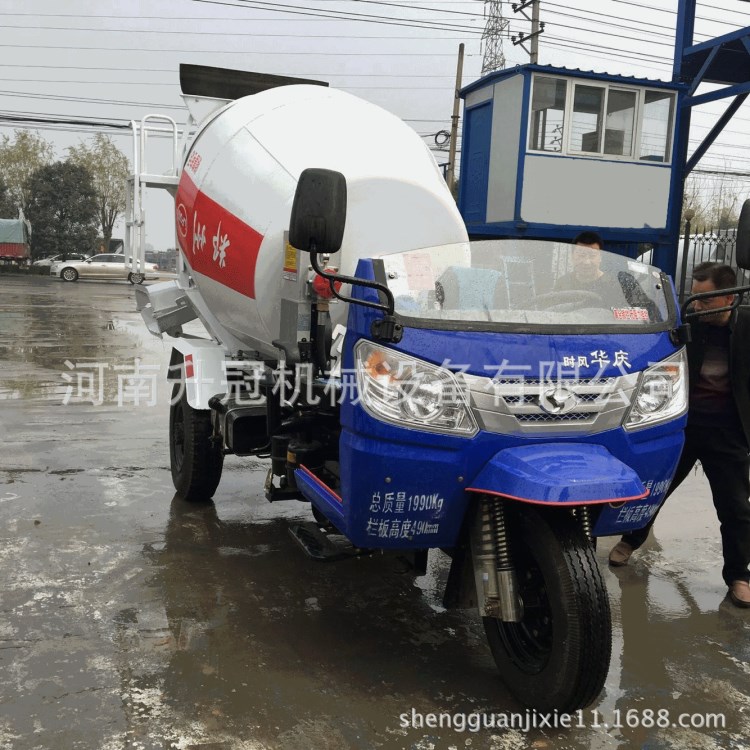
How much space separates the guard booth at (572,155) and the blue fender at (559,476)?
11315 millimetres

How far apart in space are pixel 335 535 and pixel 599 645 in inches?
61.7

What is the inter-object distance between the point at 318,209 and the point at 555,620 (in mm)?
1813

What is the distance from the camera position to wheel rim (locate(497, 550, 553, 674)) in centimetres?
324

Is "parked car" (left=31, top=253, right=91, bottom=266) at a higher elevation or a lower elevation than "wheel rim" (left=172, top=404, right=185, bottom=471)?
lower

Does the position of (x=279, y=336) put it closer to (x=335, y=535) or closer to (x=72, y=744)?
(x=335, y=535)

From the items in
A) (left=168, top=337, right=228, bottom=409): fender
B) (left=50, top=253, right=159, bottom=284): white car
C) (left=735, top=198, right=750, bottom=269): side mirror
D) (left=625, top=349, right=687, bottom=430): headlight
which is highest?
(left=735, top=198, right=750, bottom=269): side mirror

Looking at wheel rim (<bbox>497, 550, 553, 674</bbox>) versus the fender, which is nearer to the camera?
wheel rim (<bbox>497, 550, 553, 674</bbox>)

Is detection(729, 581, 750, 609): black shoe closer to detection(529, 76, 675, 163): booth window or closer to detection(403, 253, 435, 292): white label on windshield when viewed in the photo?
detection(403, 253, 435, 292): white label on windshield

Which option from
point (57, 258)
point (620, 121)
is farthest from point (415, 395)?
point (57, 258)

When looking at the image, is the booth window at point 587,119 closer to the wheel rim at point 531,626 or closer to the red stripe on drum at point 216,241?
the red stripe on drum at point 216,241

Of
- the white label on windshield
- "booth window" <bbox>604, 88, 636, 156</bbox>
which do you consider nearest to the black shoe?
the white label on windshield

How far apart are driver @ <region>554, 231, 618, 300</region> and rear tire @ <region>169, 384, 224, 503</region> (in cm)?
277

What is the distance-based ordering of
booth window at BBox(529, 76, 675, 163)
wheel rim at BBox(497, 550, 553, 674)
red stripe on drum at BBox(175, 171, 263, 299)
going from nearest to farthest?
wheel rim at BBox(497, 550, 553, 674), red stripe on drum at BBox(175, 171, 263, 299), booth window at BBox(529, 76, 675, 163)

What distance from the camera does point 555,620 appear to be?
3010 mm
